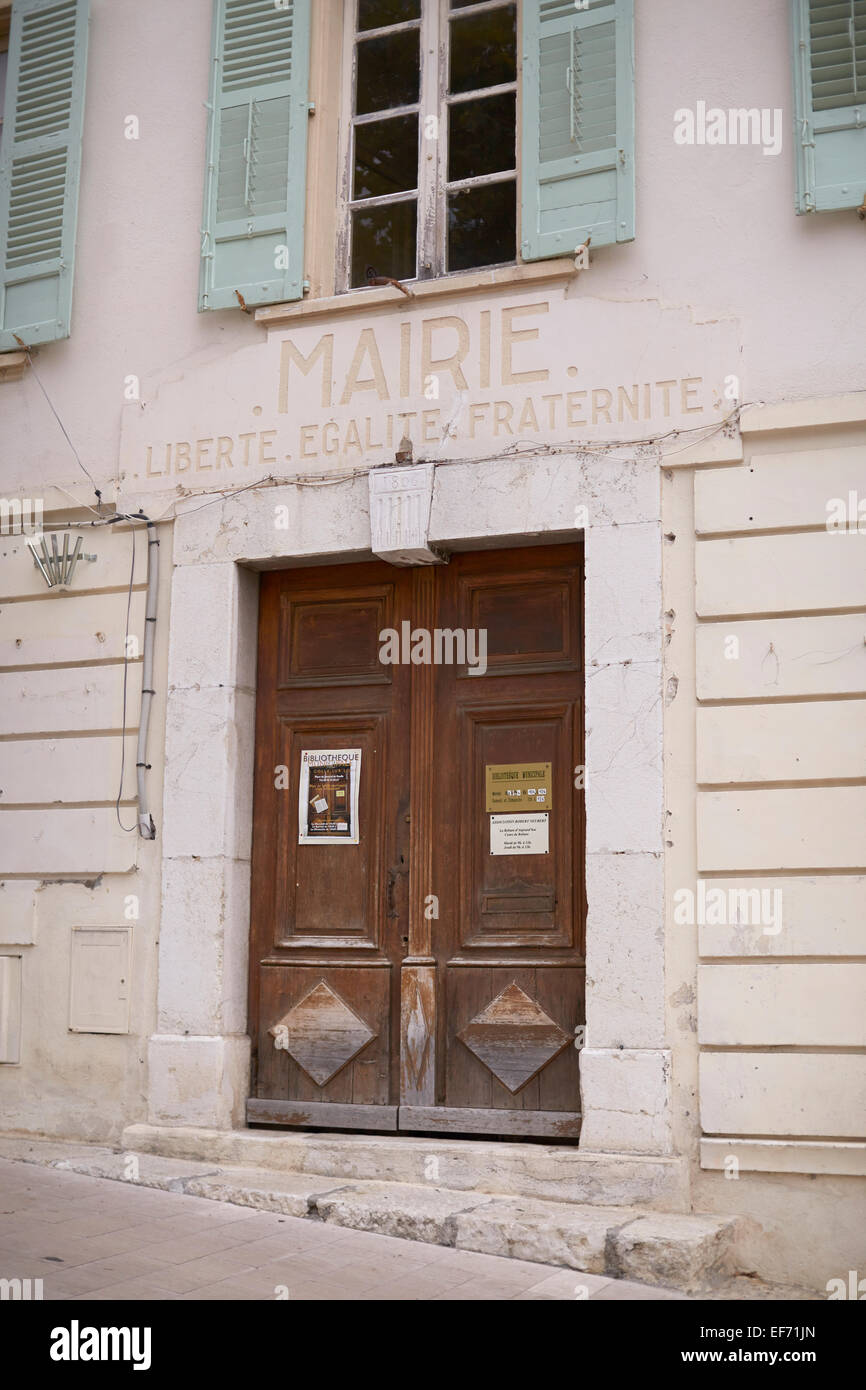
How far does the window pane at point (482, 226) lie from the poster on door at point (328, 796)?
245 centimetres

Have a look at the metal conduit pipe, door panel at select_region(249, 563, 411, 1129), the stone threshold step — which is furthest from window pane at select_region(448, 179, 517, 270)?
the stone threshold step

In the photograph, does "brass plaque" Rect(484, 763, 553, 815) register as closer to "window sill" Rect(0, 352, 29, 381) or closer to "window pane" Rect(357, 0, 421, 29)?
"window sill" Rect(0, 352, 29, 381)

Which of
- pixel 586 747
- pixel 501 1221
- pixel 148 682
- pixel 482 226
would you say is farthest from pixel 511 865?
pixel 482 226

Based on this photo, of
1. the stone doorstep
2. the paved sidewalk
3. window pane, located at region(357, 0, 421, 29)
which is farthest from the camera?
window pane, located at region(357, 0, 421, 29)

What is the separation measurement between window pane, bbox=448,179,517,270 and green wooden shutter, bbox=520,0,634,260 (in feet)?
0.81

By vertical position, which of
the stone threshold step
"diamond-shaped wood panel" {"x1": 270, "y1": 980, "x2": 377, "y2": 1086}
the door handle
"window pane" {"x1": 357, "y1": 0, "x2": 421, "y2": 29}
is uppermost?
"window pane" {"x1": 357, "y1": 0, "x2": 421, "y2": 29}

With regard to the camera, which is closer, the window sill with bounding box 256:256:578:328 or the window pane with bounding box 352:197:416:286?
the window sill with bounding box 256:256:578:328

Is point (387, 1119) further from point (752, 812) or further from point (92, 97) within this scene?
point (92, 97)

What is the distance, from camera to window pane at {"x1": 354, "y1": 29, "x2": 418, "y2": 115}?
282 inches

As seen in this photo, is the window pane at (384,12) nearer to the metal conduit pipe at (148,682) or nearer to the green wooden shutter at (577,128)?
the green wooden shutter at (577,128)

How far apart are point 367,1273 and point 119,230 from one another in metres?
5.30

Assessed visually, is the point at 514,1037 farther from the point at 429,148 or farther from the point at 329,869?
the point at 429,148

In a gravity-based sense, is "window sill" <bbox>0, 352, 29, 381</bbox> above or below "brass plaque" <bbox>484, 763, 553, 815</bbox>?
above
